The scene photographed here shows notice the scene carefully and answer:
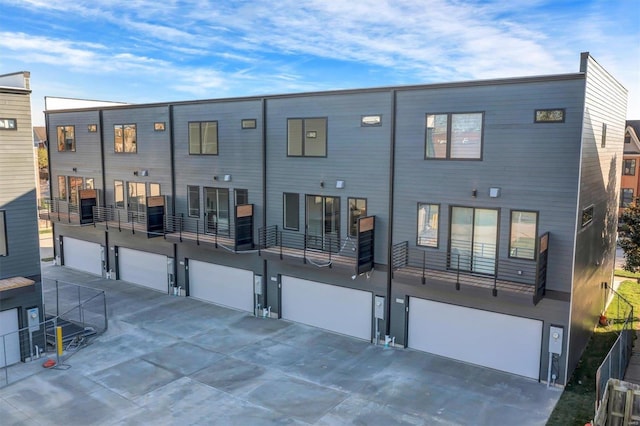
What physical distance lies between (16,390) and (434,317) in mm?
11640

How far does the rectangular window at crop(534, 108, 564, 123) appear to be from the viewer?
40.8 ft

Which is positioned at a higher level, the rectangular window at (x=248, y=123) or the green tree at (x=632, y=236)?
the rectangular window at (x=248, y=123)

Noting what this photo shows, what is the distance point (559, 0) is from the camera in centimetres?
1455

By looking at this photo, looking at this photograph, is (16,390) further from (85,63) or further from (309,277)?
(85,63)

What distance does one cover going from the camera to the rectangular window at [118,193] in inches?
928

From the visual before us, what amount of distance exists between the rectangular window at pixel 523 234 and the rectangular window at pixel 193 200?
12.6 metres

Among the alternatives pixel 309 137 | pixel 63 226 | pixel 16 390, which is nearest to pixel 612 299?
pixel 309 137

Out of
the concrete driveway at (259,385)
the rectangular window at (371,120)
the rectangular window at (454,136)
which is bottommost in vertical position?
the concrete driveway at (259,385)

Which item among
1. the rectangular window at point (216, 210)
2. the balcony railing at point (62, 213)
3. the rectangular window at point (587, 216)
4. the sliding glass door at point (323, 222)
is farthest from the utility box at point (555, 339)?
the balcony railing at point (62, 213)

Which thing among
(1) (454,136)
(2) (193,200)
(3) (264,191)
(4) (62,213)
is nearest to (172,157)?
(2) (193,200)

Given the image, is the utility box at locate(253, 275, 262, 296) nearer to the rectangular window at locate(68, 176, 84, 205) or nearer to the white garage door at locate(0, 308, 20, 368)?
the white garage door at locate(0, 308, 20, 368)

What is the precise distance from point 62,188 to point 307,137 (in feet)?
54.2

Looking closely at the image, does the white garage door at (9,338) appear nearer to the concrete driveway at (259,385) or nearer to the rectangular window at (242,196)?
the concrete driveway at (259,385)

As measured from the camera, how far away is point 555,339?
1302 cm
